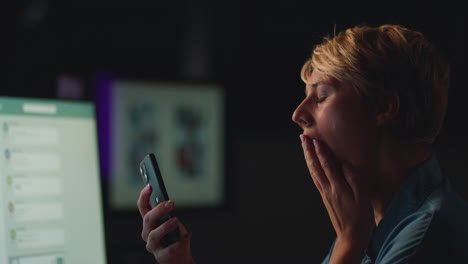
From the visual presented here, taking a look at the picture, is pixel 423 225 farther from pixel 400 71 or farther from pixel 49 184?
pixel 49 184

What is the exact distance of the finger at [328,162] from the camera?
2.99ft

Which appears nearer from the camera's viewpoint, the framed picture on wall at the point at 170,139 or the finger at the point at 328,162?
the finger at the point at 328,162

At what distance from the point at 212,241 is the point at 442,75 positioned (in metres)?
1.18

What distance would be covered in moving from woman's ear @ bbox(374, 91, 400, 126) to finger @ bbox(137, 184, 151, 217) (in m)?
0.39

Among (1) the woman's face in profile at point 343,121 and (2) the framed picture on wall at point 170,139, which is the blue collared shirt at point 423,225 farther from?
(2) the framed picture on wall at point 170,139

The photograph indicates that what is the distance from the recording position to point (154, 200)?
84cm

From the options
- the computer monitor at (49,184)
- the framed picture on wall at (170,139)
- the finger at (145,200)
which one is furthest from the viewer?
the framed picture on wall at (170,139)

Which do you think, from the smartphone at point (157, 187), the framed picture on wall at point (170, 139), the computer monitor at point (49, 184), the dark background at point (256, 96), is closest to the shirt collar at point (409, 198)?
the smartphone at point (157, 187)

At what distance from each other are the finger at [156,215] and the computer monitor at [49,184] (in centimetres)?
8

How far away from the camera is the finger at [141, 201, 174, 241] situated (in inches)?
31.1

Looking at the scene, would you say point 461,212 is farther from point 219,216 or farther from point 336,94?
point 219,216

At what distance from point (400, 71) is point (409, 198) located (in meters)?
0.20

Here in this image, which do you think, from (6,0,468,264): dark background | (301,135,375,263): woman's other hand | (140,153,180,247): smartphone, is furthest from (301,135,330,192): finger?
(6,0,468,264): dark background

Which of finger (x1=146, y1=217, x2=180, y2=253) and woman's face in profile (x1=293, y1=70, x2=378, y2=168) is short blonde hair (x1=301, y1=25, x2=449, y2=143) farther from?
finger (x1=146, y1=217, x2=180, y2=253)
